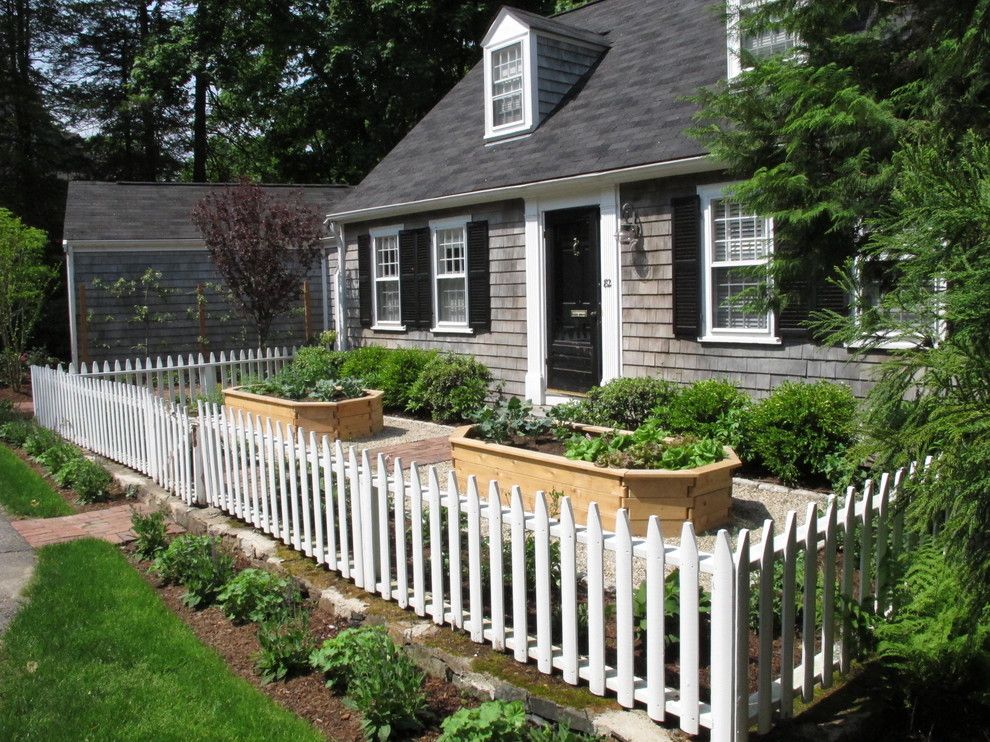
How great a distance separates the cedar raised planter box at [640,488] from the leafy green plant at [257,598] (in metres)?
1.63

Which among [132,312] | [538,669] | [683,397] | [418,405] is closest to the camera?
[538,669]

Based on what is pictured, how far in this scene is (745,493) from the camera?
22.5 ft

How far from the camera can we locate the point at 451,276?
40.8ft

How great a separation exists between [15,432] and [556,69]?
28.0 feet

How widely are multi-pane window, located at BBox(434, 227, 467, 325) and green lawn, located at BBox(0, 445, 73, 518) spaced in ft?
19.3

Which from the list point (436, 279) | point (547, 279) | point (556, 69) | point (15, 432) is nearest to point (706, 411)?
point (547, 279)

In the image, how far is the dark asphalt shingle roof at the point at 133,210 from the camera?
1756cm

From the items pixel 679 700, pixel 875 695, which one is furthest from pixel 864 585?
pixel 679 700

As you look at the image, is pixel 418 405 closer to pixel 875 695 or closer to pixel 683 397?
pixel 683 397

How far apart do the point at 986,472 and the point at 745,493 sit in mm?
4145

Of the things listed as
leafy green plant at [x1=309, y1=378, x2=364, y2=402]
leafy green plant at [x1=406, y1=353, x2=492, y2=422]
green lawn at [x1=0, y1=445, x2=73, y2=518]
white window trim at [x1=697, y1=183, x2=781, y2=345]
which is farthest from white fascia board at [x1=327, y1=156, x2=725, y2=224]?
green lawn at [x1=0, y1=445, x2=73, y2=518]

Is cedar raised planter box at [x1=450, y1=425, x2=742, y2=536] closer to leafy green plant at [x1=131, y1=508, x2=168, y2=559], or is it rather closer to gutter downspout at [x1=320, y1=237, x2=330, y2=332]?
leafy green plant at [x1=131, y1=508, x2=168, y2=559]

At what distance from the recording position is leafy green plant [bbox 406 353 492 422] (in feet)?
33.9

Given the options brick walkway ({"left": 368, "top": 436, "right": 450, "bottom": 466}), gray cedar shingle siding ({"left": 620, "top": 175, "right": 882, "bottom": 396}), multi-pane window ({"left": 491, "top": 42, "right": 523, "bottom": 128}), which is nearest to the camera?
brick walkway ({"left": 368, "top": 436, "right": 450, "bottom": 466})
